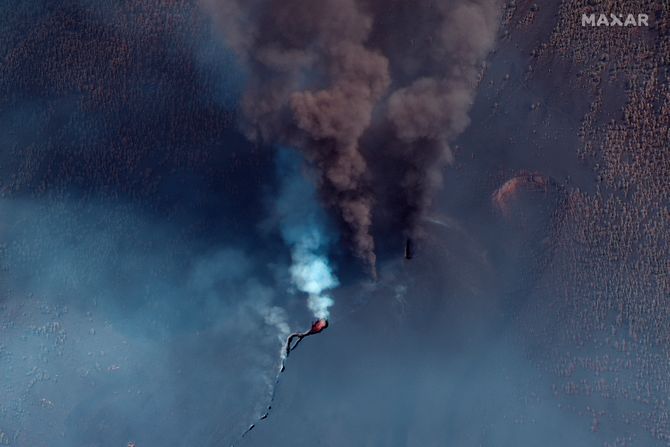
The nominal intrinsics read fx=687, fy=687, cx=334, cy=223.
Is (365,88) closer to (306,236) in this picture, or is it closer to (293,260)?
(306,236)

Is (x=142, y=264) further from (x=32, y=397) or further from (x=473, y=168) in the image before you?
(x=473, y=168)

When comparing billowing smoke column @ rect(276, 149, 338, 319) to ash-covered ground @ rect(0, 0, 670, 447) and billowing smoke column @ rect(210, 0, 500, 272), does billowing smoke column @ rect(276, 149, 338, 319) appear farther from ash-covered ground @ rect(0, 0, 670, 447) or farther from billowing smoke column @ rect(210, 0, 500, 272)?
billowing smoke column @ rect(210, 0, 500, 272)

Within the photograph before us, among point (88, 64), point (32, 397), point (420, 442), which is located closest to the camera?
point (420, 442)

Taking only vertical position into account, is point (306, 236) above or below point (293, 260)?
above

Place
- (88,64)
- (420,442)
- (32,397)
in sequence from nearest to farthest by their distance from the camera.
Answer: (420,442), (32,397), (88,64)

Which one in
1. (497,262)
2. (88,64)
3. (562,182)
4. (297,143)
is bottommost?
(497,262)

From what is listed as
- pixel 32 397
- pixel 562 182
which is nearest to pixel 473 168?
pixel 562 182

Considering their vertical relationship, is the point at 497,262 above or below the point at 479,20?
below

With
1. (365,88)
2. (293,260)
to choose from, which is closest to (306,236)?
(293,260)
